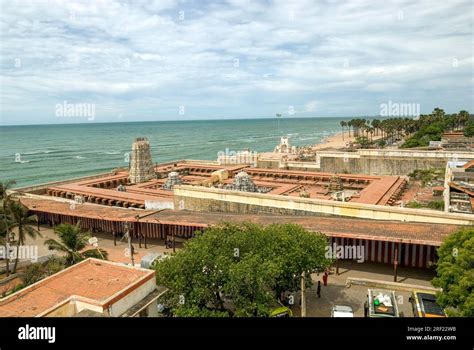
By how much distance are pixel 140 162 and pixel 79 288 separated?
1717 inches

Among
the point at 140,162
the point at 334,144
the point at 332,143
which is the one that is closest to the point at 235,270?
the point at 140,162

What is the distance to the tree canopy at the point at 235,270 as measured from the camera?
15273mm

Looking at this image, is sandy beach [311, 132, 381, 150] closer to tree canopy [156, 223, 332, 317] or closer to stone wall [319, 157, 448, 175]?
stone wall [319, 157, 448, 175]

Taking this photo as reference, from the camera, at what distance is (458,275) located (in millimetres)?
15547

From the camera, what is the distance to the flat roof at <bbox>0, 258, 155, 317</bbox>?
1402cm

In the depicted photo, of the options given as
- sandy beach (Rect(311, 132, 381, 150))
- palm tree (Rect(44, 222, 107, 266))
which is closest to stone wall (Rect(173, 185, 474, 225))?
palm tree (Rect(44, 222, 107, 266))

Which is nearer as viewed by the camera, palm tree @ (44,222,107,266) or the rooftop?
palm tree @ (44,222,107,266)

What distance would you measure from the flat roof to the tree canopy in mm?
1492

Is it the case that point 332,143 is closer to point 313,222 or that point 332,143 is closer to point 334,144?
point 334,144

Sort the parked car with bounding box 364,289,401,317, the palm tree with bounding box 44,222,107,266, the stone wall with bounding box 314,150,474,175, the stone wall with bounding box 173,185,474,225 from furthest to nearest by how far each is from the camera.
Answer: the stone wall with bounding box 314,150,474,175, the stone wall with bounding box 173,185,474,225, the palm tree with bounding box 44,222,107,266, the parked car with bounding box 364,289,401,317

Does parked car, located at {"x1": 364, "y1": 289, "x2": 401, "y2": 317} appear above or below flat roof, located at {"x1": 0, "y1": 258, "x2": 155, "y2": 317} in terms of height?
below

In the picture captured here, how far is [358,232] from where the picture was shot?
84.5 feet
